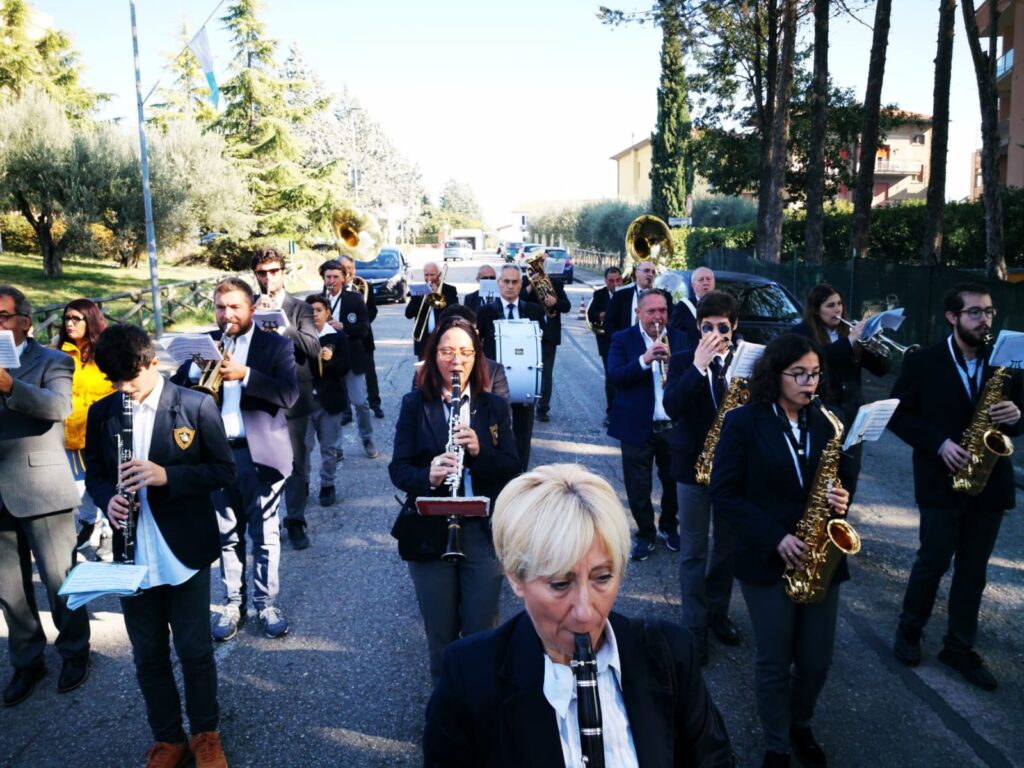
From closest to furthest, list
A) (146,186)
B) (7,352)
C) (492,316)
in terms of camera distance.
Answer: (7,352) < (492,316) < (146,186)

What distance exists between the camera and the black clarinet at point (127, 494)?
326 cm

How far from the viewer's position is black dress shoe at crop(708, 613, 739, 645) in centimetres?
463

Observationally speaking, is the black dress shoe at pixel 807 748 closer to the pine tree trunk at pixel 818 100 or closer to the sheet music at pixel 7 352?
the sheet music at pixel 7 352

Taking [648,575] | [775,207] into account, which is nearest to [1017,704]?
[648,575]

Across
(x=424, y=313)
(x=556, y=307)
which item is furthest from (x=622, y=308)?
(x=424, y=313)

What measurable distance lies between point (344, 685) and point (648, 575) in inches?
93.9

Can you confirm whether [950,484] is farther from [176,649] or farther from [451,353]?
[176,649]

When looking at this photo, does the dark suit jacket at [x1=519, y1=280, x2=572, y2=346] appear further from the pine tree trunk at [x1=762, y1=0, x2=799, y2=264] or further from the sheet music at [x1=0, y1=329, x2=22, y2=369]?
the pine tree trunk at [x1=762, y1=0, x2=799, y2=264]

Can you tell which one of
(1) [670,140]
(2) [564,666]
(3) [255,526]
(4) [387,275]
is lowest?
(3) [255,526]

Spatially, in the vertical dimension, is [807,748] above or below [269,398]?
below

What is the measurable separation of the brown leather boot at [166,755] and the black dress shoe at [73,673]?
99 centimetres

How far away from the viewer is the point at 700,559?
173 inches

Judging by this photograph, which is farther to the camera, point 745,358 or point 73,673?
point 73,673

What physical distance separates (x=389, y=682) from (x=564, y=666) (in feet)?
8.81
